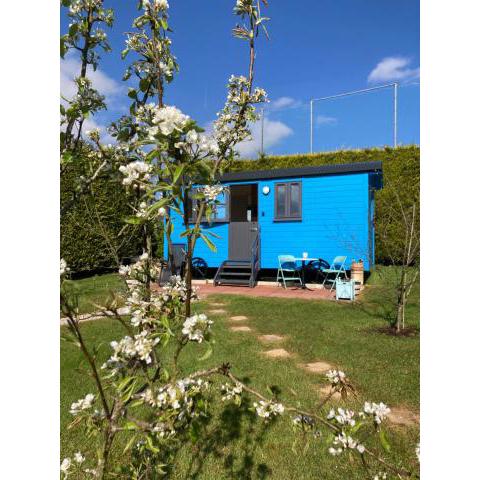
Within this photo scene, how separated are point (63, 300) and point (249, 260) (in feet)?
30.9

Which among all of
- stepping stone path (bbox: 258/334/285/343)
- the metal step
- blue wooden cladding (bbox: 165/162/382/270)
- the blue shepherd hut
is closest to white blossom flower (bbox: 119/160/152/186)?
stepping stone path (bbox: 258/334/285/343)

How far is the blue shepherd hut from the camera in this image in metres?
9.30

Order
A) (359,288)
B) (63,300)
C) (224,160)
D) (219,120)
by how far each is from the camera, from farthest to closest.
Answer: (359,288), (219,120), (224,160), (63,300)

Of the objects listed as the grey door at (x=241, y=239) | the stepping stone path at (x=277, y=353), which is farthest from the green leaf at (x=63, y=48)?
the grey door at (x=241, y=239)

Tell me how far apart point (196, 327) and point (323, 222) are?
898 cm

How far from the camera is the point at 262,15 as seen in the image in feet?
4.24

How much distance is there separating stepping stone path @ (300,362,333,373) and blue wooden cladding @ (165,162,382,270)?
5305 mm

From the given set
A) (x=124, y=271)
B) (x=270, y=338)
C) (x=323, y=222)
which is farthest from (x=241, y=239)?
(x=124, y=271)

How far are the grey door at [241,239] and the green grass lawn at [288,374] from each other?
3208 mm

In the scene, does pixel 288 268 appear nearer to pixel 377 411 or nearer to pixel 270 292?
pixel 270 292

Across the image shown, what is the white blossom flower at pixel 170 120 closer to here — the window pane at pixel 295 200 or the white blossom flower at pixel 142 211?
the white blossom flower at pixel 142 211

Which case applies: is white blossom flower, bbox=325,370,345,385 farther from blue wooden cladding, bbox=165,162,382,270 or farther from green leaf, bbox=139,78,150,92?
blue wooden cladding, bbox=165,162,382,270
